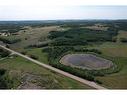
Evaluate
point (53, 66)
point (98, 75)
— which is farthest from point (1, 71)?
point (98, 75)

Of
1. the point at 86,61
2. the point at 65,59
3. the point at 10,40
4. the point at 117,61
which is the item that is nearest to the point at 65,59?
the point at 65,59

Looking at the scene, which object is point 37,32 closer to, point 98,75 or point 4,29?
point 4,29

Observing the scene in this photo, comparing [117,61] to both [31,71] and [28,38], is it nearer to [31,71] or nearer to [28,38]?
[31,71]

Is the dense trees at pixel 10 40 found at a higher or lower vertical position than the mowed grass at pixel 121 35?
lower

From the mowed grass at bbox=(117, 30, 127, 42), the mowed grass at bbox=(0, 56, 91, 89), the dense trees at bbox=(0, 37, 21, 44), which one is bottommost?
the mowed grass at bbox=(0, 56, 91, 89)

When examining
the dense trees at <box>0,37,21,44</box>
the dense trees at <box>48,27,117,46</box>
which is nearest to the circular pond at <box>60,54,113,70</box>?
the dense trees at <box>48,27,117,46</box>

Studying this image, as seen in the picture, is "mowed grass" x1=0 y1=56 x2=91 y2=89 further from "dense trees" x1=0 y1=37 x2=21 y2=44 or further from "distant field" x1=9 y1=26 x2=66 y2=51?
"dense trees" x1=0 y1=37 x2=21 y2=44

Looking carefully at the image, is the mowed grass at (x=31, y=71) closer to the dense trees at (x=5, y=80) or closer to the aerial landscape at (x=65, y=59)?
the aerial landscape at (x=65, y=59)

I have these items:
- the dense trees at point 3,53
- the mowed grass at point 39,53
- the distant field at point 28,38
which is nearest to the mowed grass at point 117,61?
the mowed grass at point 39,53
